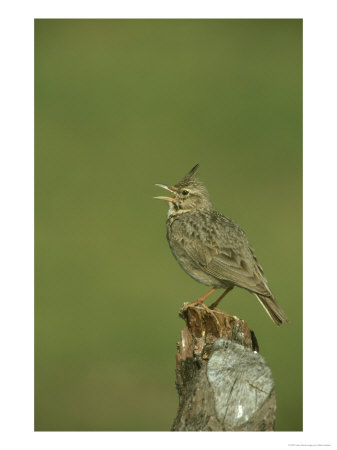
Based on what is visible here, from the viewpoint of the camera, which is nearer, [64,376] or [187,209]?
[187,209]

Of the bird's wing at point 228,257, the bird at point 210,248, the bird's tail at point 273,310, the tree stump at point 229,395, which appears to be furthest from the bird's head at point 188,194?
the tree stump at point 229,395

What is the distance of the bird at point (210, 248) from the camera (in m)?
7.07

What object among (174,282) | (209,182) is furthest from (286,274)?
(209,182)

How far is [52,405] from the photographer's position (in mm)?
11227

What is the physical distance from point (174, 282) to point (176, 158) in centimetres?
478

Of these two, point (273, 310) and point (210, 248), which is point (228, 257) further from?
point (273, 310)

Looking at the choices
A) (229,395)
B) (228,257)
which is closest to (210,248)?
(228,257)

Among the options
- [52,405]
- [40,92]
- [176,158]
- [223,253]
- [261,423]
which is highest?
[40,92]

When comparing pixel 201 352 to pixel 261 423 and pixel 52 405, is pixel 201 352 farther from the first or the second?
pixel 52 405

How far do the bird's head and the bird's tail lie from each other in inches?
59.4

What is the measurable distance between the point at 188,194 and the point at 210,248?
92cm

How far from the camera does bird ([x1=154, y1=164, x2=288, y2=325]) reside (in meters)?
7.07

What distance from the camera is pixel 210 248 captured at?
7.40 metres

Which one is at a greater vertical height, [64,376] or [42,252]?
[42,252]
